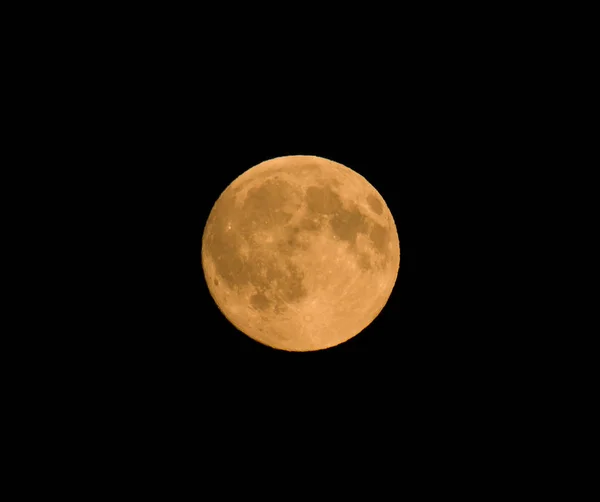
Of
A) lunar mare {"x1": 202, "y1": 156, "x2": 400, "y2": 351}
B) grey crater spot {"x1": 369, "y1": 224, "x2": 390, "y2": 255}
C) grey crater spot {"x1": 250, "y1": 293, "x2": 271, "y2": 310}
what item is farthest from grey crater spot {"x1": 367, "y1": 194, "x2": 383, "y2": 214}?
grey crater spot {"x1": 250, "y1": 293, "x2": 271, "y2": 310}

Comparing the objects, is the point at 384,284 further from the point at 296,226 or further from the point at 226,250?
the point at 226,250

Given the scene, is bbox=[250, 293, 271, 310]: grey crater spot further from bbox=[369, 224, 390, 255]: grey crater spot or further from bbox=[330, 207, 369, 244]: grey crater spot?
bbox=[369, 224, 390, 255]: grey crater spot

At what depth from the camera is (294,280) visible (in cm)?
370

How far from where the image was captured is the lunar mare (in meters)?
3.70

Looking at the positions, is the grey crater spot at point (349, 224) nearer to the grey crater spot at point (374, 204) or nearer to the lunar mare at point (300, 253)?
the lunar mare at point (300, 253)

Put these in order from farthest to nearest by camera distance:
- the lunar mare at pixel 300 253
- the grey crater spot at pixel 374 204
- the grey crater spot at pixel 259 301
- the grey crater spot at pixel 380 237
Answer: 1. the grey crater spot at pixel 374 204
2. the grey crater spot at pixel 380 237
3. the grey crater spot at pixel 259 301
4. the lunar mare at pixel 300 253

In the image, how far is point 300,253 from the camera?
12.0ft

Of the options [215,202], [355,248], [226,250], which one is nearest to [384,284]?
[355,248]

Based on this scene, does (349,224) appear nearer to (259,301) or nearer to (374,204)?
(374,204)

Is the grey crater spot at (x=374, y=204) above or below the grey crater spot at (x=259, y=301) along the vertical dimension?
above

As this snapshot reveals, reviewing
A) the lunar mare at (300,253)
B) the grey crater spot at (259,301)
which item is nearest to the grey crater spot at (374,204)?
the lunar mare at (300,253)

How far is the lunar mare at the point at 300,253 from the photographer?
370cm

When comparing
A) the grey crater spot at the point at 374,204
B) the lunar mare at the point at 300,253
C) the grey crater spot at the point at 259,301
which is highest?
the grey crater spot at the point at 374,204

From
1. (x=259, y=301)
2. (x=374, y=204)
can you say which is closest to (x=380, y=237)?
(x=374, y=204)
